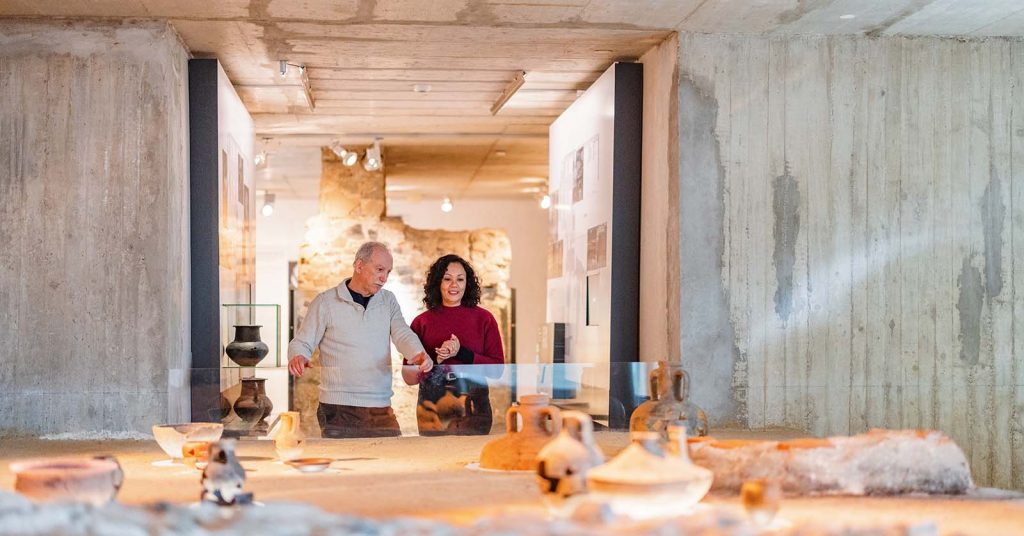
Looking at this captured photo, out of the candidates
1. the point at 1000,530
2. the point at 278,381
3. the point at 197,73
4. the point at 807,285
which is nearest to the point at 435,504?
the point at 1000,530

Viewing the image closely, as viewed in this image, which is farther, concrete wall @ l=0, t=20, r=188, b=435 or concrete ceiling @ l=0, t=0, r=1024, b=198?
concrete wall @ l=0, t=20, r=188, b=435

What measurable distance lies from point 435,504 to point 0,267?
3555 mm

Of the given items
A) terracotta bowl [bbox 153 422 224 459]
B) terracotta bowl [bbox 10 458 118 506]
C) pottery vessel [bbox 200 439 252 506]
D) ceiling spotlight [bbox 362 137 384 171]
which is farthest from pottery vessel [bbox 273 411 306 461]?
ceiling spotlight [bbox 362 137 384 171]

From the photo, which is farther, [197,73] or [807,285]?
[197,73]

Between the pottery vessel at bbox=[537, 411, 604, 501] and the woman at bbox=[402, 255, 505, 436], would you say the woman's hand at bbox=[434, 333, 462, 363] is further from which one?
the pottery vessel at bbox=[537, 411, 604, 501]

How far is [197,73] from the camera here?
6688 millimetres

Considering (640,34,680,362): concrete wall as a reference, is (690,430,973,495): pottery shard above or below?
below

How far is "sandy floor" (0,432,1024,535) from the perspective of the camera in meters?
3.24

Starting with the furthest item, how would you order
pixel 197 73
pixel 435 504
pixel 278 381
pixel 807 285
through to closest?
pixel 197 73, pixel 807 285, pixel 278 381, pixel 435 504

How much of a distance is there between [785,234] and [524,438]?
2.66 meters

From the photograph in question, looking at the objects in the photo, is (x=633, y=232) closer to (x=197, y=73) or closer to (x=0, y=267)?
(x=197, y=73)

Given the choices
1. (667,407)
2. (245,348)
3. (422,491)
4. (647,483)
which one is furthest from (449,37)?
(647,483)

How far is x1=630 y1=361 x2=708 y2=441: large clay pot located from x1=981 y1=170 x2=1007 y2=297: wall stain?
264 cm

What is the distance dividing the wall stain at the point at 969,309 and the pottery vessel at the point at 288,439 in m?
3.84
